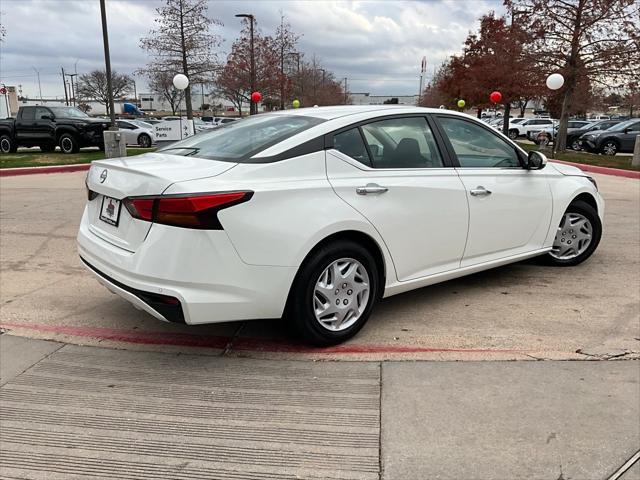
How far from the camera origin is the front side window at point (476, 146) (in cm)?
436

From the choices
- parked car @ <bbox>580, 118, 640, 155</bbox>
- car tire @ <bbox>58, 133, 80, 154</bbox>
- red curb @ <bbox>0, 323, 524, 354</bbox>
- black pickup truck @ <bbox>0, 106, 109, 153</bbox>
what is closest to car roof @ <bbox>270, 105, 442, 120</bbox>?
red curb @ <bbox>0, 323, 524, 354</bbox>

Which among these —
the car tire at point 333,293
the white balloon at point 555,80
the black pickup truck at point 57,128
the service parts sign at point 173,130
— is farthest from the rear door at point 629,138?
the car tire at point 333,293

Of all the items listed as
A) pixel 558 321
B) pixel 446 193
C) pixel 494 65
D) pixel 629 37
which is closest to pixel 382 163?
pixel 446 193

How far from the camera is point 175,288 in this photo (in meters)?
3.04

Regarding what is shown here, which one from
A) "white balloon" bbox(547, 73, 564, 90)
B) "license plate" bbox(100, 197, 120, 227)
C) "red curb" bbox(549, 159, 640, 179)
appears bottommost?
"red curb" bbox(549, 159, 640, 179)

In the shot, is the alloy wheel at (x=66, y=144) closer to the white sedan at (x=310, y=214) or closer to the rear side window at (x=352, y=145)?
the white sedan at (x=310, y=214)

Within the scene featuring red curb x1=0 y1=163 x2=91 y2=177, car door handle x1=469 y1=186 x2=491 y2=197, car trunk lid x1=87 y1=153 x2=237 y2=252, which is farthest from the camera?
red curb x1=0 y1=163 x2=91 y2=177

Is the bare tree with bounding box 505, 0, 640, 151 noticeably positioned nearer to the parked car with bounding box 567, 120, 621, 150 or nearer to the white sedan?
the parked car with bounding box 567, 120, 621, 150

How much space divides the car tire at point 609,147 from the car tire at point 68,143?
20.0 metres

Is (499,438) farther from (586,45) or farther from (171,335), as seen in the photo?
(586,45)

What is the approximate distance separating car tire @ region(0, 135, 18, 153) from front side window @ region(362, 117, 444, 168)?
1938 centimetres

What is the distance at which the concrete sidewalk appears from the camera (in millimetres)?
2506

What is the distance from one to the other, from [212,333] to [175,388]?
2.64 ft

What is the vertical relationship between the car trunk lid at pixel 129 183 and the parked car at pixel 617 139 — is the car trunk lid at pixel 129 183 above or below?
above
